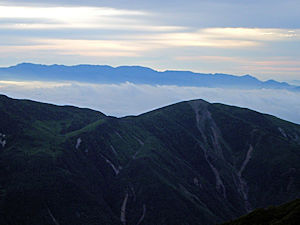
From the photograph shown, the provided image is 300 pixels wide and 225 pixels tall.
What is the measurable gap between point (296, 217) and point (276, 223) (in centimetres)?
595

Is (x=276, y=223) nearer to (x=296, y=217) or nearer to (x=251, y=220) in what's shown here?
(x=296, y=217)

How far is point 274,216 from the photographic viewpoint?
125 meters

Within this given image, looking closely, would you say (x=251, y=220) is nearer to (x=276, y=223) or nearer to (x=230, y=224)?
(x=230, y=224)

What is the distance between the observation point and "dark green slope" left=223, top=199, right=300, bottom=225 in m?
113

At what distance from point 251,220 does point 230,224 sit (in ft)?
27.3

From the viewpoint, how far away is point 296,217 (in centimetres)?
11212

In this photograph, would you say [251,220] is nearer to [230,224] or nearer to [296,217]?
[230,224]

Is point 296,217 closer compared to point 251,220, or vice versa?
point 296,217

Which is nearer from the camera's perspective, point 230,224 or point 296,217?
point 296,217

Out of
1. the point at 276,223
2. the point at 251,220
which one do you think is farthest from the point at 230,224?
the point at 276,223

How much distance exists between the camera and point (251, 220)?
12800 centimetres

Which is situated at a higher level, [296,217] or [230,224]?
[296,217]

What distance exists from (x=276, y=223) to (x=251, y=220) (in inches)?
644

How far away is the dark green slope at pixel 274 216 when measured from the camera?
371 ft
